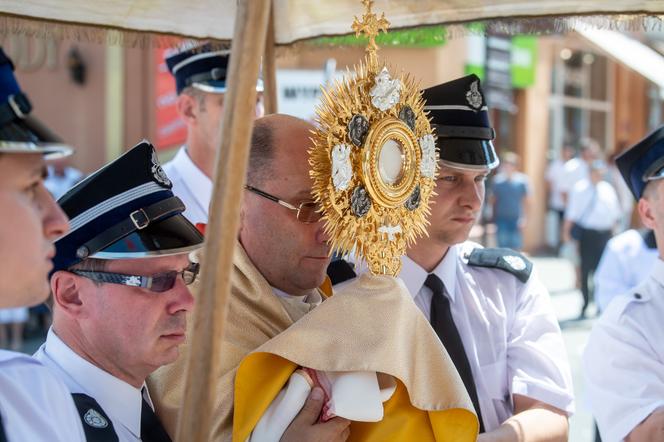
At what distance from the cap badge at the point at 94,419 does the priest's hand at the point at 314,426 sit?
38cm

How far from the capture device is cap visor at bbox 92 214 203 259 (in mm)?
1928

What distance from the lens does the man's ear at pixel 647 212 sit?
2879 mm

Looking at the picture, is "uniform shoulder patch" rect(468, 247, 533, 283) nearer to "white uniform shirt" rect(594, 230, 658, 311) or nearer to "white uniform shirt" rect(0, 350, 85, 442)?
"white uniform shirt" rect(0, 350, 85, 442)

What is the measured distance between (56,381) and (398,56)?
12.4m

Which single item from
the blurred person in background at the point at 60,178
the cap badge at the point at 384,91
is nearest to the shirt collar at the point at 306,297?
the cap badge at the point at 384,91

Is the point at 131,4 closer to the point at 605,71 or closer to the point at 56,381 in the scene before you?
the point at 56,381

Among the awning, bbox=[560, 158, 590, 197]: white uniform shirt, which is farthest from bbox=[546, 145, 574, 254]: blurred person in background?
the awning

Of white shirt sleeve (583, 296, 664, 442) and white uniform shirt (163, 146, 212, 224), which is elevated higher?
white uniform shirt (163, 146, 212, 224)

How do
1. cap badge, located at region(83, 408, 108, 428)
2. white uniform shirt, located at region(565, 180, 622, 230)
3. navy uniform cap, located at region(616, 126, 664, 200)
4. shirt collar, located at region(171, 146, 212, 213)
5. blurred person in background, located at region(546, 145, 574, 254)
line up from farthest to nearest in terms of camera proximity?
blurred person in background, located at region(546, 145, 574, 254), white uniform shirt, located at region(565, 180, 622, 230), shirt collar, located at region(171, 146, 212, 213), navy uniform cap, located at region(616, 126, 664, 200), cap badge, located at region(83, 408, 108, 428)

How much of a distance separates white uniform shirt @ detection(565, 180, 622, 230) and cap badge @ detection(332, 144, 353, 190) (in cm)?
909

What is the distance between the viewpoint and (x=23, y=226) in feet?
4.74

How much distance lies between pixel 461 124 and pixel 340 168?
91 centimetres

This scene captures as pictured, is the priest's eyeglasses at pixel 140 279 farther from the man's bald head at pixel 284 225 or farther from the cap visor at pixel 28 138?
the cap visor at pixel 28 138

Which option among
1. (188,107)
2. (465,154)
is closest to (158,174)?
A: (465,154)
